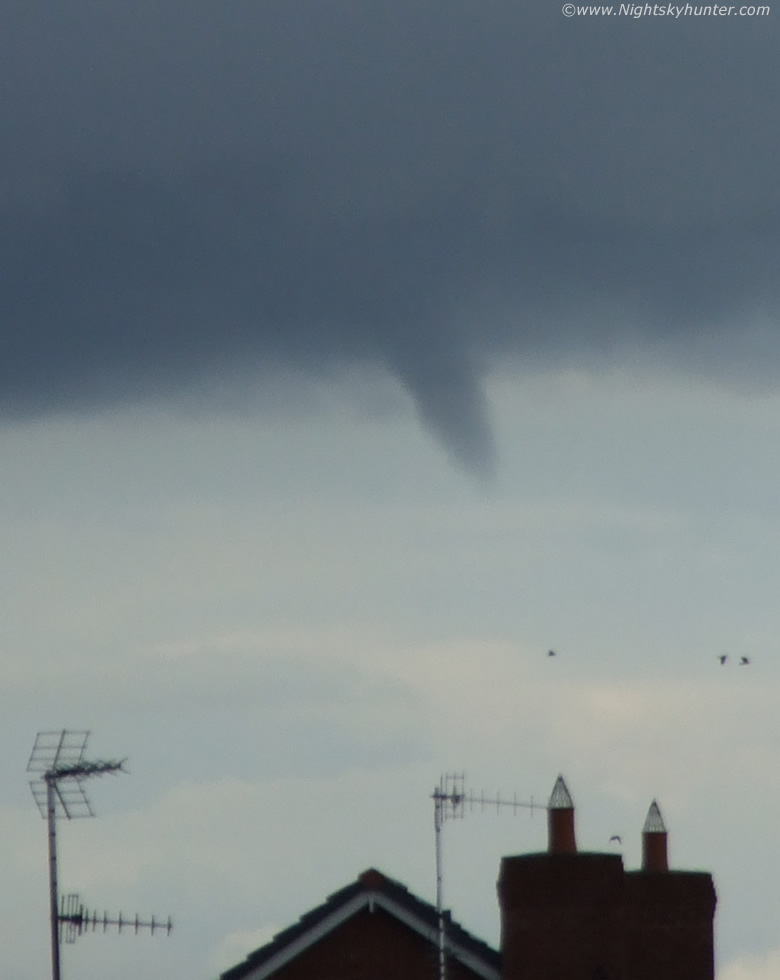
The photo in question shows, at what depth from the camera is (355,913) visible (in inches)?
2256

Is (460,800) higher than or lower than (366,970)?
higher

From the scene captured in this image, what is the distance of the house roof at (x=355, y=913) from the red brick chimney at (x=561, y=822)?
322 cm

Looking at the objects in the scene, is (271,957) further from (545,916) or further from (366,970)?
(545,916)

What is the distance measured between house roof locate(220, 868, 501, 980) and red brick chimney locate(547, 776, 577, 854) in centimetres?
322

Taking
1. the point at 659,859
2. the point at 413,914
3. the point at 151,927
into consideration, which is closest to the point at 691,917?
the point at 659,859

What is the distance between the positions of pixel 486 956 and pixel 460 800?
4.06 metres

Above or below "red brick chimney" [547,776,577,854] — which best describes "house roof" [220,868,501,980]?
below

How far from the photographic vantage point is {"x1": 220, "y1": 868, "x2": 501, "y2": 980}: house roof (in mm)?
56719

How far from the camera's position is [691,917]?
57.8 m

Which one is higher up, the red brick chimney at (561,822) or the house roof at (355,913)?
the red brick chimney at (561,822)

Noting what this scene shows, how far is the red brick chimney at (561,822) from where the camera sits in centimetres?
5575

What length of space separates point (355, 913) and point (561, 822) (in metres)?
4.91

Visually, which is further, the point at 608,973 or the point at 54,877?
the point at 54,877

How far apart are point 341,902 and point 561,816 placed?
506cm
